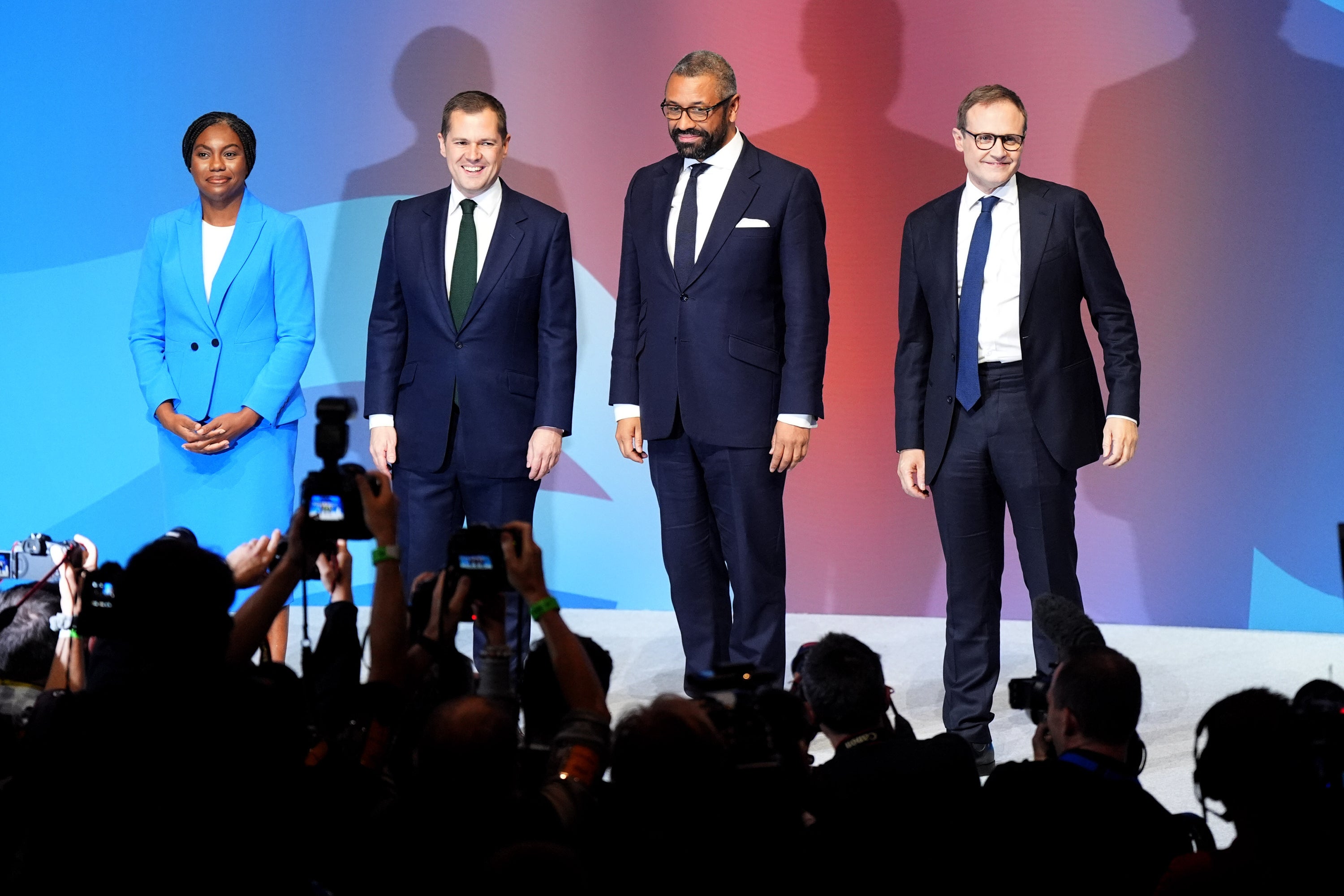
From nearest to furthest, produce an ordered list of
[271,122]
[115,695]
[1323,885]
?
[1323,885] < [115,695] < [271,122]

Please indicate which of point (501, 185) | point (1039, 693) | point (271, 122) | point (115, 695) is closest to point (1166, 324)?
point (501, 185)

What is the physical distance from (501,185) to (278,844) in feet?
8.46

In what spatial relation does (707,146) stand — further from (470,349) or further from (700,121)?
(470,349)

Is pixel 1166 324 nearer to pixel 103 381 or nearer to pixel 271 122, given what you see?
pixel 271 122

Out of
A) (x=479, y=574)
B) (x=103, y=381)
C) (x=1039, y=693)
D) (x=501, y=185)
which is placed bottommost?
(x=1039, y=693)

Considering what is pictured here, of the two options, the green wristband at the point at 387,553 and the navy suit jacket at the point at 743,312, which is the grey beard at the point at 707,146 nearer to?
the navy suit jacket at the point at 743,312

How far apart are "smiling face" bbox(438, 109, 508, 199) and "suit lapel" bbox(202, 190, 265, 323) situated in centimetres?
60

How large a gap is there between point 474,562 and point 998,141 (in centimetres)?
187

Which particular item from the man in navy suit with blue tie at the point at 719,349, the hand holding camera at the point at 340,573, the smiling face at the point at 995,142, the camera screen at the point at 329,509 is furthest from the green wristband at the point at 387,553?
the smiling face at the point at 995,142

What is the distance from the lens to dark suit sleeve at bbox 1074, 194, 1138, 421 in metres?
3.72

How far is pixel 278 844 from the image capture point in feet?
6.45

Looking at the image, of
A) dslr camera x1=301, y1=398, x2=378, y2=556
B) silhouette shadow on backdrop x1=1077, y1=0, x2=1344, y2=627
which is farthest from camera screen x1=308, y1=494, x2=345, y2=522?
silhouette shadow on backdrop x1=1077, y1=0, x2=1344, y2=627

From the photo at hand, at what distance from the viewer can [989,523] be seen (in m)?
3.81

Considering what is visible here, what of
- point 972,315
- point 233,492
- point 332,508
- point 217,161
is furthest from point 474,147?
point 332,508
